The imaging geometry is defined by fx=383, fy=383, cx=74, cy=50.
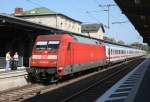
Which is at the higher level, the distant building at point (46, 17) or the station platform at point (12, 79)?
the distant building at point (46, 17)

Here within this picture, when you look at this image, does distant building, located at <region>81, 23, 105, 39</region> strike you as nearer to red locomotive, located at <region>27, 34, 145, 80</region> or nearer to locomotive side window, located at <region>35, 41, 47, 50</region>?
red locomotive, located at <region>27, 34, 145, 80</region>

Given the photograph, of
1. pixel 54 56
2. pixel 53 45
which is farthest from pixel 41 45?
pixel 54 56

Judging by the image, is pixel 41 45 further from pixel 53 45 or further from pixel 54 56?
pixel 54 56

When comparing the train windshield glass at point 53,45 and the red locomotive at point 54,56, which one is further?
the train windshield glass at point 53,45

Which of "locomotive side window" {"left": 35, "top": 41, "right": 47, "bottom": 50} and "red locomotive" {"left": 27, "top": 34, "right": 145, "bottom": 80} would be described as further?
"locomotive side window" {"left": 35, "top": 41, "right": 47, "bottom": 50}

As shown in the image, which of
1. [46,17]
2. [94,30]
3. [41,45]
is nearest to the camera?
[41,45]

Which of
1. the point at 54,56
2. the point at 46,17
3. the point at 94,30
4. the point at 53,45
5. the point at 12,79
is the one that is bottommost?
the point at 12,79

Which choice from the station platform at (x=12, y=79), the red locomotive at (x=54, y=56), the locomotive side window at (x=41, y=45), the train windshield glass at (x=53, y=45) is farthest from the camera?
the locomotive side window at (x=41, y=45)

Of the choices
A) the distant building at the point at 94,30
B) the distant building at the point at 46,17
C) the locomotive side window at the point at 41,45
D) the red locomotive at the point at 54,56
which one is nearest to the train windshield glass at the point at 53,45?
the red locomotive at the point at 54,56

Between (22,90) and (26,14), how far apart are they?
69740 mm

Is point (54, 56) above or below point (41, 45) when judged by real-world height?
below

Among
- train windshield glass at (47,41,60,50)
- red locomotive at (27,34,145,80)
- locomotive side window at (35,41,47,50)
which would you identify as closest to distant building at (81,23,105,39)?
red locomotive at (27,34,145,80)

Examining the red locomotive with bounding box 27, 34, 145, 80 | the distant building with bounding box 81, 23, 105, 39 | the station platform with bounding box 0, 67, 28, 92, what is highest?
the distant building with bounding box 81, 23, 105, 39

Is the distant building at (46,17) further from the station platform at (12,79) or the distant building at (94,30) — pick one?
the station platform at (12,79)
